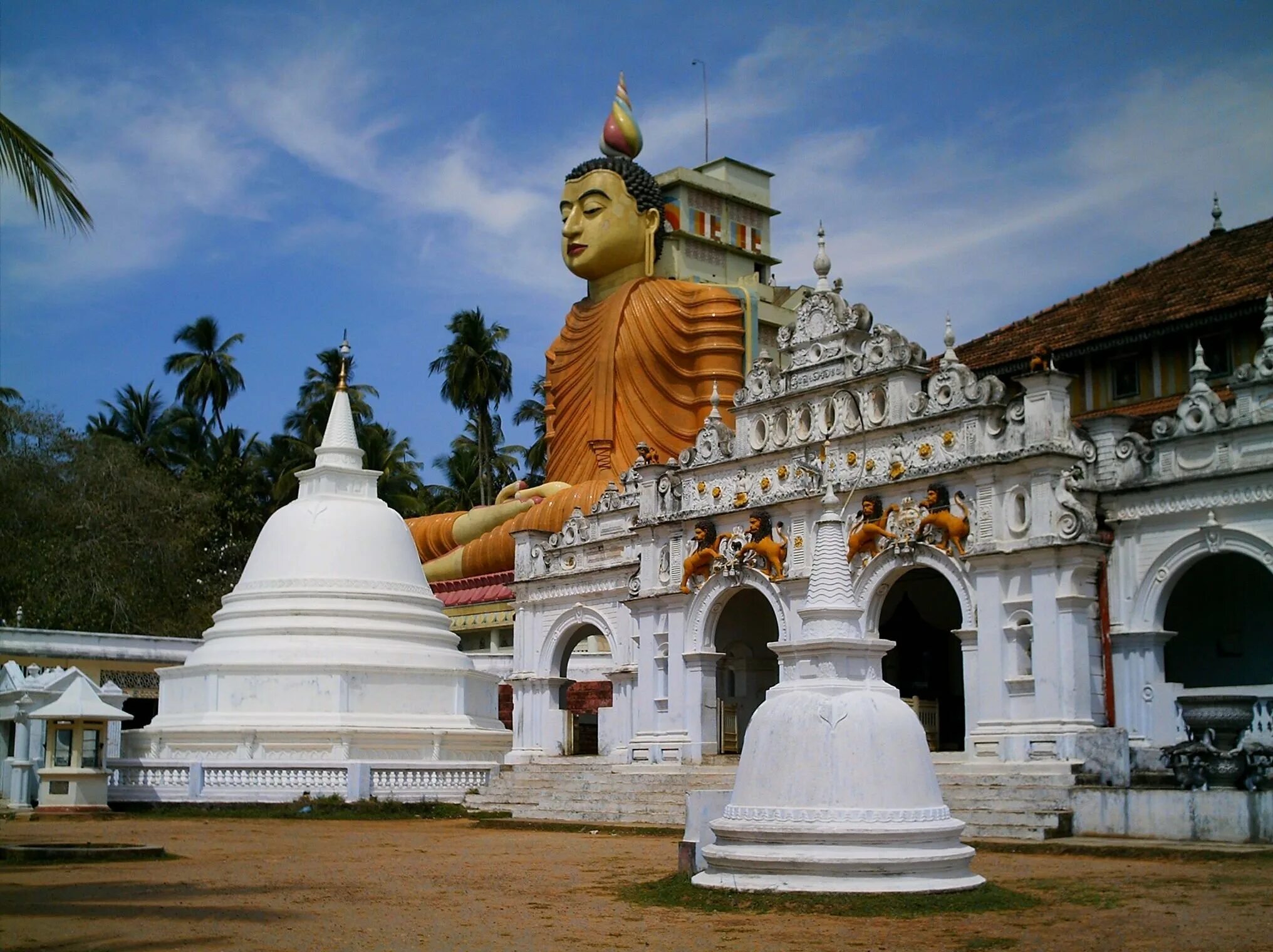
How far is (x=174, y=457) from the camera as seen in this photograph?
211 feet

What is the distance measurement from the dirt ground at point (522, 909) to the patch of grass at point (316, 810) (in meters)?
8.78

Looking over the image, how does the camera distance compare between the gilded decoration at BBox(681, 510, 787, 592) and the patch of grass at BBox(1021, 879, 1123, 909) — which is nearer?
the patch of grass at BBox(1021, 879, 1123, 909)

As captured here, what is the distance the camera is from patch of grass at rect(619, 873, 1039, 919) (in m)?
13.0

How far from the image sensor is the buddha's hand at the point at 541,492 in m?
46.7

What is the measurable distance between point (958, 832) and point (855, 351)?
16.0 meters

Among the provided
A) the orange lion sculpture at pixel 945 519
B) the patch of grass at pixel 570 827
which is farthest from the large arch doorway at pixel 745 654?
the orange lion sculpture at pixel 945 519

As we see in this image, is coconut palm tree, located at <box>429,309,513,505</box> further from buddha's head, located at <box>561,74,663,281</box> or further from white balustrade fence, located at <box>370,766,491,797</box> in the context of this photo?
white balustrade fence, located at <box>370,766,491,797</box>

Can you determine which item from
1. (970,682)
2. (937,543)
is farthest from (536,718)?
(970,682)

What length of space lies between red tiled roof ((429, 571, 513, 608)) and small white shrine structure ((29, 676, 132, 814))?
17.0m

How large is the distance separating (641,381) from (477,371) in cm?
1967

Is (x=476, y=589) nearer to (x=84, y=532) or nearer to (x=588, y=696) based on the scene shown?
(x=588, y=696)

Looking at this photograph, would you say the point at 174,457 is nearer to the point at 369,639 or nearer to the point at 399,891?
the point at 369,639

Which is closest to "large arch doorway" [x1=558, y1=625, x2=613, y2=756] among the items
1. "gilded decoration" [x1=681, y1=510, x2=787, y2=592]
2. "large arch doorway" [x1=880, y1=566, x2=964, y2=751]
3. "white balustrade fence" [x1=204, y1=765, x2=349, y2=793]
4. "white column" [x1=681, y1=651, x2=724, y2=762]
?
"white column" [x1=681, y1=651, x2=724, y2=762]

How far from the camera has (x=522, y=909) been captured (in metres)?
14.0
